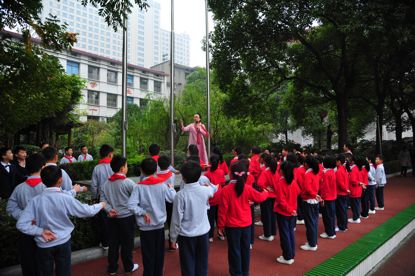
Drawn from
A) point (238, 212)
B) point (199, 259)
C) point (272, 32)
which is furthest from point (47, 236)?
point (272, 32)

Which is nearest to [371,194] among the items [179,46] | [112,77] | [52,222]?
[52,222]

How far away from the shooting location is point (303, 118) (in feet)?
68.6

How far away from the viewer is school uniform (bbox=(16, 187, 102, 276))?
3.34 metres

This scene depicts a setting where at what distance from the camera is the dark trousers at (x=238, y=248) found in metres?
4.16

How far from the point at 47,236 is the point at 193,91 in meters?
19.6

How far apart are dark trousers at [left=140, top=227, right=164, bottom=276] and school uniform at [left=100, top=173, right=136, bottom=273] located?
50cm

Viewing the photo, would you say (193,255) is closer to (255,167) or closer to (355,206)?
(255,167)

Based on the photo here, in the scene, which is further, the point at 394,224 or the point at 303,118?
the point at 303,118

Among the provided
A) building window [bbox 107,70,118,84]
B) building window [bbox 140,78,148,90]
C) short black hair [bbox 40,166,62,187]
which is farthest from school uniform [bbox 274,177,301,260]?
building window [bbox 140,78,148,90]

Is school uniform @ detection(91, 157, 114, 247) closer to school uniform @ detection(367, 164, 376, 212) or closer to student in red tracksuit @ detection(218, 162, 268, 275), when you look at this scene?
student in red tracksuit @ detection(218, 162, 268, 275)

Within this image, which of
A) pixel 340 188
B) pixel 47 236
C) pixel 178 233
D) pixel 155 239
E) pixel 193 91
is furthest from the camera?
pixel 193 91

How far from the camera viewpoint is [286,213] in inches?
196

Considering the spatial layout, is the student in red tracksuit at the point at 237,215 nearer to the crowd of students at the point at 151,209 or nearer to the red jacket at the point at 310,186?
the crowd of students at the point at 151,209

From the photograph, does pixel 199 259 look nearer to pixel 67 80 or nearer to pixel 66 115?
pixel 67 80
